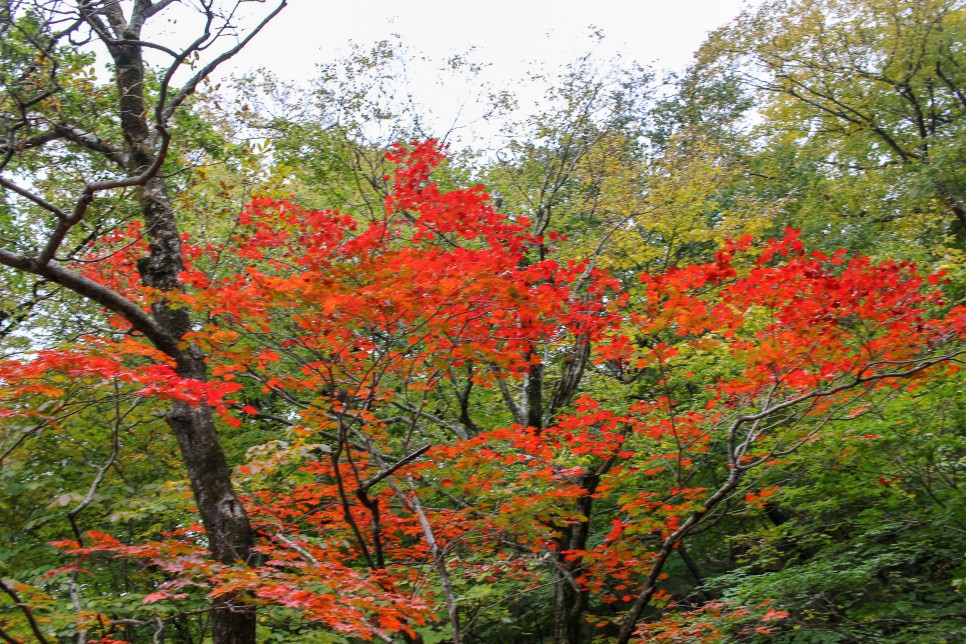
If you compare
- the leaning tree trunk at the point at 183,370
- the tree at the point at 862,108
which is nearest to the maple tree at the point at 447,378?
the leaning tree trunk at the point at 183,370

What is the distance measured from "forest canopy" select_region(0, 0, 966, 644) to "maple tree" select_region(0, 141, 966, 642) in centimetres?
4

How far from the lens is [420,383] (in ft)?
19.1

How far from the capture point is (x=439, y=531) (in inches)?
230

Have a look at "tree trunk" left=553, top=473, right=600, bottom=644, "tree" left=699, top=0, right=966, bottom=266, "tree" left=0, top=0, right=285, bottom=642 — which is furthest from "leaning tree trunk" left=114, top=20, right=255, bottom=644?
"tree" left=699, top=0, right=966, bottom=266

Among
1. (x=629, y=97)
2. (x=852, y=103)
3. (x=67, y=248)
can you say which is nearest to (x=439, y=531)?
(x=67, y=248)

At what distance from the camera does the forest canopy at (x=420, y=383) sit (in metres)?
4.59

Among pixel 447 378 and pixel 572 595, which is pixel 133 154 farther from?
pixel 572 595

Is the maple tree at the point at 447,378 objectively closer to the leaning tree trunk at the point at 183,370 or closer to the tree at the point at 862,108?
the leaning tree trunk at the point at 183,370

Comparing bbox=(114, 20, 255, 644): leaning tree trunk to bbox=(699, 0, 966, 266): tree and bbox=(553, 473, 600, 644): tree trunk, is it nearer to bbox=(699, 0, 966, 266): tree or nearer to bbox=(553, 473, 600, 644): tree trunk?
bbox=(553, 473, 600, 644): tree trunk

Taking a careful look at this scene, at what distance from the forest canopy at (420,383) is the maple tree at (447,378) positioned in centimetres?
4

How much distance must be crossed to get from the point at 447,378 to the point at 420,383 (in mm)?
1594

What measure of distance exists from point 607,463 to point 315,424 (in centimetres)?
287

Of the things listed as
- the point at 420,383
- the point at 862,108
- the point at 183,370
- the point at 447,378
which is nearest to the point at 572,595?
the point at 447,378

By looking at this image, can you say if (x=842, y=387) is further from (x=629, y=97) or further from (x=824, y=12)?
(x=824, y=12)
